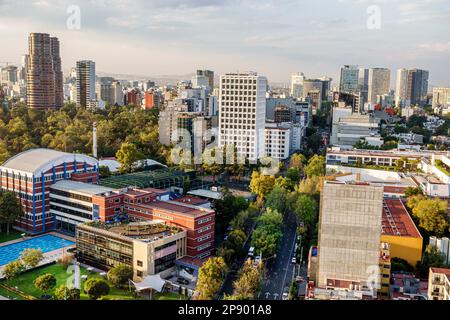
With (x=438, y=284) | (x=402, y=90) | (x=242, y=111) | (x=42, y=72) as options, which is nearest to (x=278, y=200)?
(x=438, y=284)

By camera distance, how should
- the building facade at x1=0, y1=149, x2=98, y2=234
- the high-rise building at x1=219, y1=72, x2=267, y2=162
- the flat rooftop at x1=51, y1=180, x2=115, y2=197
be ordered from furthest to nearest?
the high-rise building at x1=219, y1=72, x2=267, y2=162, the building facade at x1=0, y1=149, x2=98, y2=234, the flat rooftop at x1=51, y1=180, x2=115, y2=197

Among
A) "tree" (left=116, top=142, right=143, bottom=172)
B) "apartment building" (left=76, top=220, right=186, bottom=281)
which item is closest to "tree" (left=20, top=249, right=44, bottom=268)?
"apartment building" (left=76, top=220, right=186, bottom=281)

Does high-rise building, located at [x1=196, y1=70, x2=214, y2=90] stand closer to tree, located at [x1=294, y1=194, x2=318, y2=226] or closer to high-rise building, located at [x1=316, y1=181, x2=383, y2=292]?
tree, located at [x1=294, y1=194, x2=318, y2=226]

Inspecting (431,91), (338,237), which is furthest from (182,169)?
(431,91)

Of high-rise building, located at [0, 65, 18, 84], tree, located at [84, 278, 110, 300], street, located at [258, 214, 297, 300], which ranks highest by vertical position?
high-rise building, located at [0, 65, 18, 84]

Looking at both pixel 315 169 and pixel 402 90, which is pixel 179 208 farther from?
pixel 402 90

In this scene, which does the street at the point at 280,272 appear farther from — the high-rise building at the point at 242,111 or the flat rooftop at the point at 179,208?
the high-rise building at the point at 242,111
